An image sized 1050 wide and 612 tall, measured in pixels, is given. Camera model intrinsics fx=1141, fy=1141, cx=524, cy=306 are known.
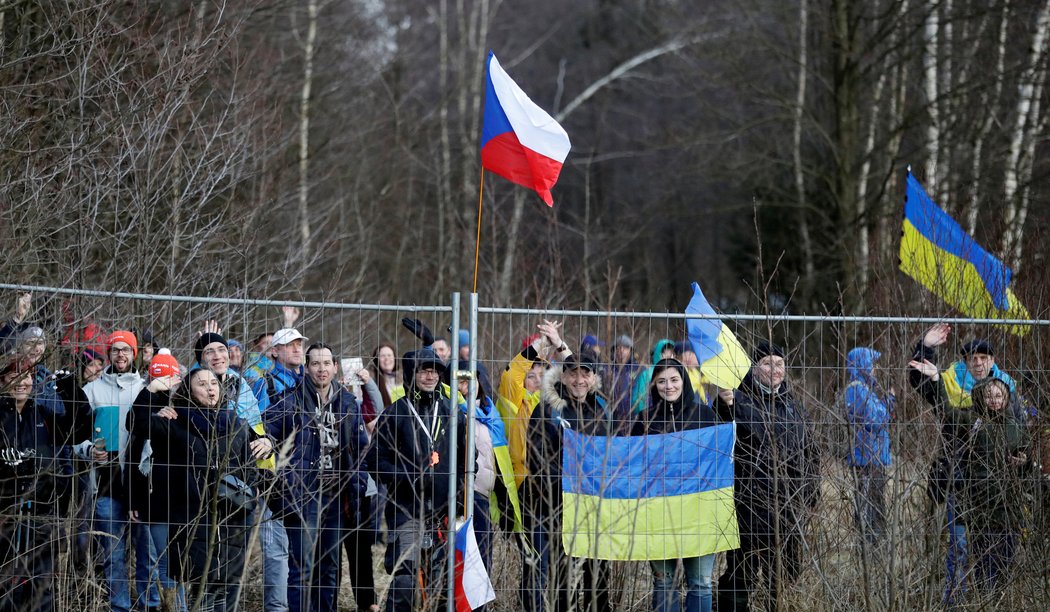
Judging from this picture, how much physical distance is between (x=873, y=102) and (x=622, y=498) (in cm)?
1458

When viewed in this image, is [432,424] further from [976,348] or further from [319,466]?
[976,348]

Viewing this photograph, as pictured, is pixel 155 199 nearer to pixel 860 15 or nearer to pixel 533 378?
pixel 533 378

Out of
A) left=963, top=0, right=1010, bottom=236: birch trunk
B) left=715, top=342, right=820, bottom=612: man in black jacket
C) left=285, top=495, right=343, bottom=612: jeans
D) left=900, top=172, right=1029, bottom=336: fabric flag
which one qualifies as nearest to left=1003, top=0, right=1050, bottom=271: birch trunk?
left=963, top=0, right=1010, bottom=236: birch trunk

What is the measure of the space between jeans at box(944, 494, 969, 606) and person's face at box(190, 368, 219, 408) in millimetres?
3981

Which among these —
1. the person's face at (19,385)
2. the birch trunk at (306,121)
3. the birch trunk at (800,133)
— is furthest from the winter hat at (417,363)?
the birch trunk at (800,133)

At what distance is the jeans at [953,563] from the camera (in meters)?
6.04

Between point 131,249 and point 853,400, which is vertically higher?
point 131,249

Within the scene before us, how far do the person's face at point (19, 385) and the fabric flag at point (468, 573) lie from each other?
2.44m

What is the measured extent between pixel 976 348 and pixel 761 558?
179cm

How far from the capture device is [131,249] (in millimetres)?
9469

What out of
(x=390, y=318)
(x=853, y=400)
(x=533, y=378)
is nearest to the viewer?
(x=853, y=400)

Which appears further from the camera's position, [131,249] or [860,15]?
[860,15]

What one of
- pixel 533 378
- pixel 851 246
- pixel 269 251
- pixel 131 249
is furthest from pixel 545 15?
pixel 533 378

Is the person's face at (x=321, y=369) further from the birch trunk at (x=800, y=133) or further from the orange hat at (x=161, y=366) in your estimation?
the birch trunk at (x=800, y=133)
